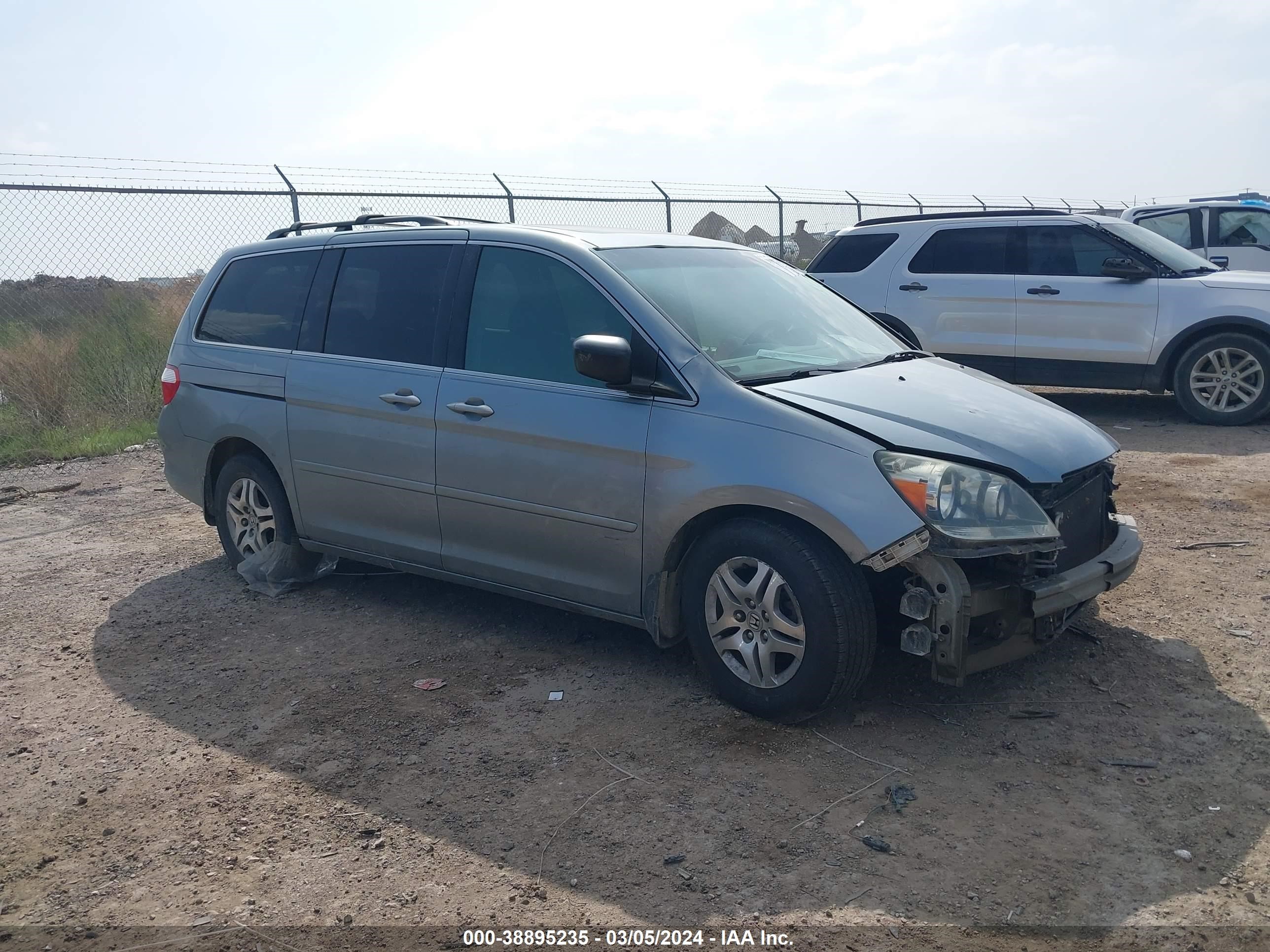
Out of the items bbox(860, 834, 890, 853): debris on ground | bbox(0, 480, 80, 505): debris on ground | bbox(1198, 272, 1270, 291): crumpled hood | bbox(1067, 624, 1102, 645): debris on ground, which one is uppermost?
bbox(1198, 272, 1270, 291): crumpled hood

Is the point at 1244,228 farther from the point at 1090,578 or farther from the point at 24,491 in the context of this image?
the point at 24,491

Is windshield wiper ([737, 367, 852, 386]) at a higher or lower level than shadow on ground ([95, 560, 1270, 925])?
higher

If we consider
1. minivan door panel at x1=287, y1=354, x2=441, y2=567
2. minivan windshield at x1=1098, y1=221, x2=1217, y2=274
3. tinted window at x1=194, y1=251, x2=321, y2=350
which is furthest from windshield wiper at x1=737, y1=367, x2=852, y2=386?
minivan windshield at x1=1098, y1=221, x2=1217, y2=274

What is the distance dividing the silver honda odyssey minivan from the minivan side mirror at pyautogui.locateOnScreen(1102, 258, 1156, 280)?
16.7ft

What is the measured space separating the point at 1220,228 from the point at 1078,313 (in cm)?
615

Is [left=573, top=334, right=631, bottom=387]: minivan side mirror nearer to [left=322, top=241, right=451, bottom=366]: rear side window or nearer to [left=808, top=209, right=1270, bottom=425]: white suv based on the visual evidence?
[left=322, top=241, right=451, bottom=366]: rear side window

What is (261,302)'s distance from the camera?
5902 mm

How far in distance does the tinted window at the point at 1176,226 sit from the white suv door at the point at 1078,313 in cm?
537

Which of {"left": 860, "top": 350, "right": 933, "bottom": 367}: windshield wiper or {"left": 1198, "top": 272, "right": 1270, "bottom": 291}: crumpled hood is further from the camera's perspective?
{"left": 1198, "top": 272, "right": 1270, "bottom": 291}: crumpled hood

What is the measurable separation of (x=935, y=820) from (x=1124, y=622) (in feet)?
6.87

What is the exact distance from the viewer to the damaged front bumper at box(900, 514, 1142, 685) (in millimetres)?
3754

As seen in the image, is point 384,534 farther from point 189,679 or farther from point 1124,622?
point 1124,622

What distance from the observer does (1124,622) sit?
5.03 meters

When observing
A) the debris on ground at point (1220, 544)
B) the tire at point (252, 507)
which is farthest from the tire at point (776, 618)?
the debris on ground at point (1220, 544)
